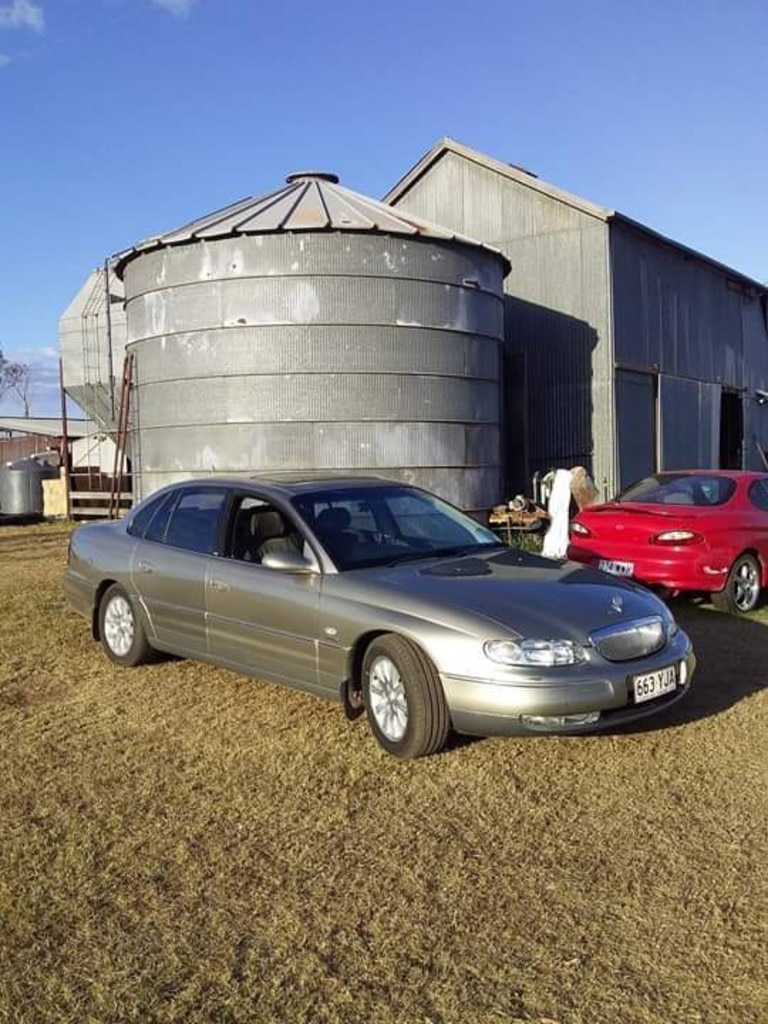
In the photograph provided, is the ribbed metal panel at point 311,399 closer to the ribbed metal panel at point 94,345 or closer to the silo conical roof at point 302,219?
the silo conical roof at point 302,219

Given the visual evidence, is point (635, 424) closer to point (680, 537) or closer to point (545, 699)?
point (680, 537)

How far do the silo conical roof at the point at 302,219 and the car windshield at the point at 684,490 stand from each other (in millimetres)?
5537

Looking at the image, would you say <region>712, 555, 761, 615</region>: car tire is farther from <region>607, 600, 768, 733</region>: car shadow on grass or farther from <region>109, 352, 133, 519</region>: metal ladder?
<region>109, 352, 133, 519</region>: metal ladder

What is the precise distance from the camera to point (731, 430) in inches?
952

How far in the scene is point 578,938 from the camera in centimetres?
330

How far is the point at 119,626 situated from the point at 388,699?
2834 mm

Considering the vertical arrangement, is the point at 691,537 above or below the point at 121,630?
above

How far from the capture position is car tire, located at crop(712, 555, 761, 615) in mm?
8961

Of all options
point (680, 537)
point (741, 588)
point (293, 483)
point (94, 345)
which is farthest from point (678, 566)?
point (94, 345)

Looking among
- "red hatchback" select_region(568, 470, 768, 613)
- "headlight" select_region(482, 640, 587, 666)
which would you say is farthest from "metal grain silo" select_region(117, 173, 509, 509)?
"headlight" select_region(482, 640, 587, 666)

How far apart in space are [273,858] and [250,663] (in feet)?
6.88

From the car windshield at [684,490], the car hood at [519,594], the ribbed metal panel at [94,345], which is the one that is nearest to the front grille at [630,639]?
the car hood at [519,594]

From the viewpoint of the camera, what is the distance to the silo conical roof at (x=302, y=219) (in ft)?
43.8

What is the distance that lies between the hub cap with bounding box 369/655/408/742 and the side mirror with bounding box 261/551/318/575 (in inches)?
29.3
